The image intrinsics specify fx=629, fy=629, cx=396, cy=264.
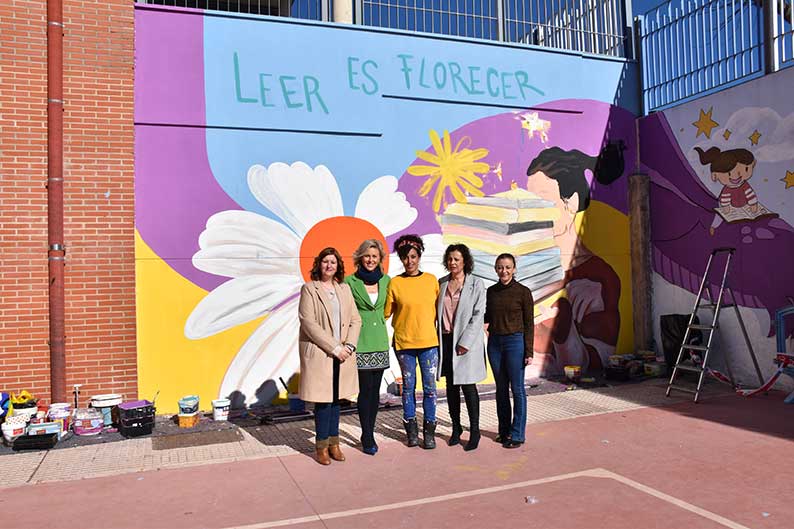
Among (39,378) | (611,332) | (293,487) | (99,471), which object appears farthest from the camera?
(611,332)

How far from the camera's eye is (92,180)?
22.3ft

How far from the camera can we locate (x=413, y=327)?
17.8ft

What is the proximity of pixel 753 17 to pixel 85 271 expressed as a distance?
8728mm

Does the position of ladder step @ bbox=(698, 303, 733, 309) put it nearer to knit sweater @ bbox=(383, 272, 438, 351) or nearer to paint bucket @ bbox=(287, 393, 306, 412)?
knit sweater @ bbox=(383, 272, 438, 351)

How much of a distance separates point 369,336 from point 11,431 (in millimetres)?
3457

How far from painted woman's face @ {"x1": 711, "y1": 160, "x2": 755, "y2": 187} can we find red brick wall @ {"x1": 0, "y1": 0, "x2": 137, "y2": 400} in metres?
7.33

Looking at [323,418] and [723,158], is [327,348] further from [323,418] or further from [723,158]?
[723,158]

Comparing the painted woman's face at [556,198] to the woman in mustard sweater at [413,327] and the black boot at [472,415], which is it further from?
the black boot at [472,415]

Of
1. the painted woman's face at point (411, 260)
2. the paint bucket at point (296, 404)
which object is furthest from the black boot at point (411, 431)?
the paint bucket at point (296, 404)

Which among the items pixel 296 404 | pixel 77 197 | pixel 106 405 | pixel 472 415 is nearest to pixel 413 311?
pixel 472 415

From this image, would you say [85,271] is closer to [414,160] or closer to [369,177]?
[369,177]

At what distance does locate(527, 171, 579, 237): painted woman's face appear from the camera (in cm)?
879

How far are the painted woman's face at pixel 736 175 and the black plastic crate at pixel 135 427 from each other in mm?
7500

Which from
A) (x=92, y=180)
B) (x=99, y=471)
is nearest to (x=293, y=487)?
(x=99, y=471)
